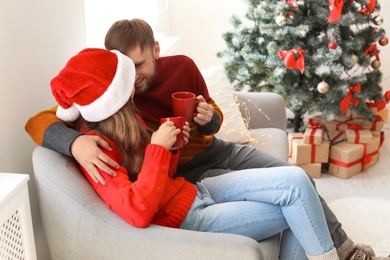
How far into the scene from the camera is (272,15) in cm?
280

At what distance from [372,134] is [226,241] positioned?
2172 millimetres

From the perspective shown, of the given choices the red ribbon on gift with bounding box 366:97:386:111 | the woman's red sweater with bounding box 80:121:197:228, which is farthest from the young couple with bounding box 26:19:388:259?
the red ribbon on gift with bounding box 366:97:386:111

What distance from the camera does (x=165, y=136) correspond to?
1.33 metres

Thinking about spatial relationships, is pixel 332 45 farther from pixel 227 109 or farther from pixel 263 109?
pixel 227 109

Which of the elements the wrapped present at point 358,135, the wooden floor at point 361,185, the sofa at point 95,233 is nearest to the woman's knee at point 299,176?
the sofa at point 95,233

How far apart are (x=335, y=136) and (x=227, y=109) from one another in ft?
3.60

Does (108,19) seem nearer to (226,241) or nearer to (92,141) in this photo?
(92,141)

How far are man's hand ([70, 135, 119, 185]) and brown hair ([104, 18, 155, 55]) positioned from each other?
389 mm

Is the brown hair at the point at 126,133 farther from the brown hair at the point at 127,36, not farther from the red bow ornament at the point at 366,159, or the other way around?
the red bow ornament at the point at 366,159

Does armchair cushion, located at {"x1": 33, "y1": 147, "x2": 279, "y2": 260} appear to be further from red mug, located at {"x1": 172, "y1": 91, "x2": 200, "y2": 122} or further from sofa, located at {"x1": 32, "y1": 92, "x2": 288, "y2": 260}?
red mug, located at {"x1": 172, "y1": 91, "x2": 200, "y2": 122}

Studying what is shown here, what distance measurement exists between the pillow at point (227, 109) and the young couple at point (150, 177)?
504 mm

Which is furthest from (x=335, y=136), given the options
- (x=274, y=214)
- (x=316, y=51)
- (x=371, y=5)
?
A: (x=274, y=214)

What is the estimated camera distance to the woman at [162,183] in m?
1.29

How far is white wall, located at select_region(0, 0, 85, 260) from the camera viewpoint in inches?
54.9
